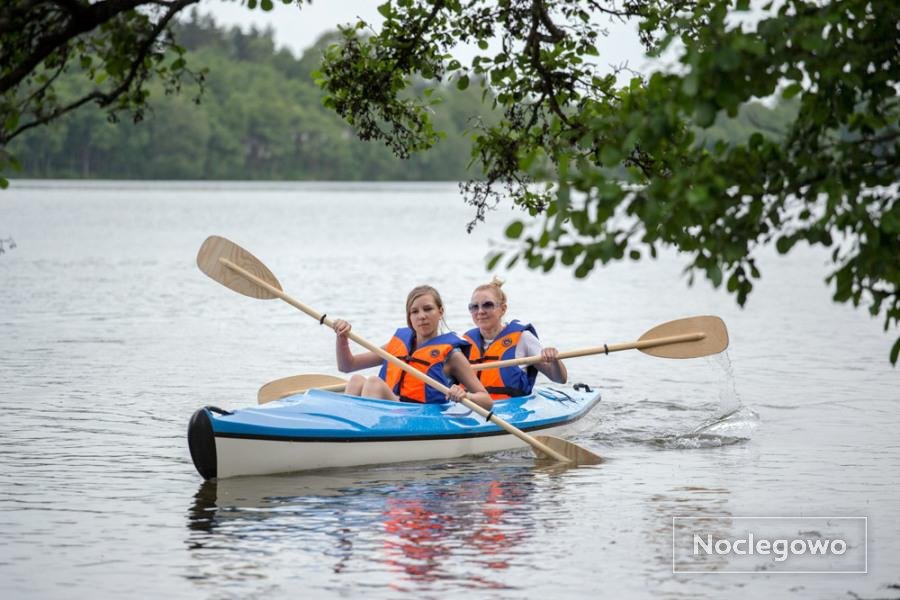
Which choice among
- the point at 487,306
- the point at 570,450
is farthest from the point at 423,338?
the point at 570,450

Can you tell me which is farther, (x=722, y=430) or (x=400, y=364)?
(x=722, y=430)

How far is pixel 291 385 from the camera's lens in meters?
11.2

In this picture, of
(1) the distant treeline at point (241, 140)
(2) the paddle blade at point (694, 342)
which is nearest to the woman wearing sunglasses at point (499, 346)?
(2) the paddle blade at point (694, 342)

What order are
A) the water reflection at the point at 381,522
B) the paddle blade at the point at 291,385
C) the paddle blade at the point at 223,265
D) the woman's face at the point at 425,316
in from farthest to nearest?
the paddle blade at the point at 291,385 → the paddle blade at the point at 223,265 → the woman's face at the point at 425,316 → the water reflection at the point at 381,522

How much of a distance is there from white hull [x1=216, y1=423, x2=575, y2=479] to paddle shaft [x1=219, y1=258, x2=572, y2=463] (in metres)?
0.32

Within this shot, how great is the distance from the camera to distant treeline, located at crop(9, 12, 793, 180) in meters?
92.6

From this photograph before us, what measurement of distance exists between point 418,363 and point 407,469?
2.49ft

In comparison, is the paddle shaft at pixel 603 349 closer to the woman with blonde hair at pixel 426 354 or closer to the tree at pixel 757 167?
the woman with blonde hair at pixel 426 354

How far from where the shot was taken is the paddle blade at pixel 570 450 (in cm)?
1012

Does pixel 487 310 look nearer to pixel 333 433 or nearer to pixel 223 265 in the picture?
pixel 333 433

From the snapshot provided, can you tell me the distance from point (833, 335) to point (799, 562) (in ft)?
44.9

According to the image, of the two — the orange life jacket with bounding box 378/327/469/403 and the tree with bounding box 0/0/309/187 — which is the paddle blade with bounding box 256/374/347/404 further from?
the tree with bounding box 0/0/309/187

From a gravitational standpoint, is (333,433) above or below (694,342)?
below

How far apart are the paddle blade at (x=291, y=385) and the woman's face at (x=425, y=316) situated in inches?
60.2
